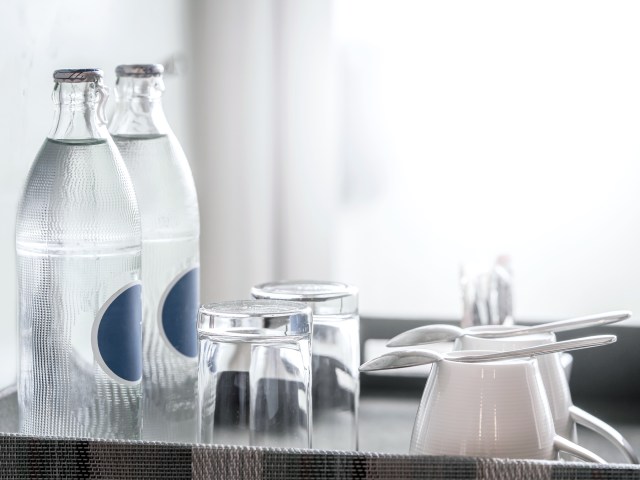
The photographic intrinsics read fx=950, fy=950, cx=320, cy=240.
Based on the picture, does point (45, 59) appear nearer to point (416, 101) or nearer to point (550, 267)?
point (416, 101)

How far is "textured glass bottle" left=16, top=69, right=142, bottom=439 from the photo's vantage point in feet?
1.92

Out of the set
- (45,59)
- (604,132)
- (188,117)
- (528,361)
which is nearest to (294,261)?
(188,117)

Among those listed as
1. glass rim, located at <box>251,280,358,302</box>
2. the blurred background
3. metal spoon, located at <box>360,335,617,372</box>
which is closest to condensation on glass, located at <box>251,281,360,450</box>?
glass rim, located at <box>251,280,358,302</box>

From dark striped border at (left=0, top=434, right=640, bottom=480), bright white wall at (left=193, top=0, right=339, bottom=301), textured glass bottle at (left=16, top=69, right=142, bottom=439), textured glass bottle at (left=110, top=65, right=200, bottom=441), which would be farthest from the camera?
bright white wall at (left=193, top=0, right=339, bottom=301)

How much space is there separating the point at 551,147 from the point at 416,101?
249 mm

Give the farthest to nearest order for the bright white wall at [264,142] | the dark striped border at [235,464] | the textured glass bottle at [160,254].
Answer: the bright white wall at [264,142] → the textured glass bottle at [160,254] → the dark striped border at [235,464]

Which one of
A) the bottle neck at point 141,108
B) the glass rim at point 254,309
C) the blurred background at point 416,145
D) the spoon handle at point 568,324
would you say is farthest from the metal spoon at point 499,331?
the blurred background at point 416,145

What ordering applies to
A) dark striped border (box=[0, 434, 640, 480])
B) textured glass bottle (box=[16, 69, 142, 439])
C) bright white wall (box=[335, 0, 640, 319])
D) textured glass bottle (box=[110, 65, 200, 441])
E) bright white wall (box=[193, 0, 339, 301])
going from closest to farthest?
dark striped border (box=[0, 434, 640, 480]), textured glass bottle (box=[16, 69, 142, 439]), textured glass bottle (box=[110, 65, 200, 441]), bright white wall (box=[193, 0, 339, 301]), bright white wall (box=[335, 0, 640, 319])

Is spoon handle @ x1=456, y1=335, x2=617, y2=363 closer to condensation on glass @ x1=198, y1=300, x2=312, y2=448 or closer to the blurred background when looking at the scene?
condensation on glass @ x1=198, y1=300, x2=312, y2=448

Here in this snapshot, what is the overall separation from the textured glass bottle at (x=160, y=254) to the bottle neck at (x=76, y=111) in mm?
93

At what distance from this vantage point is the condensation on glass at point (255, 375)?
559 mm

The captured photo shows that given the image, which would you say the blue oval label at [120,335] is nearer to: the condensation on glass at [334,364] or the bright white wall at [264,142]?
the condensation on glass at [334,364]

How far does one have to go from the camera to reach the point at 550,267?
1709 mm

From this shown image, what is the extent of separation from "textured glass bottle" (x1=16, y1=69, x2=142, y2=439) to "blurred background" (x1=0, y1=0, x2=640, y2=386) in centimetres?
75
